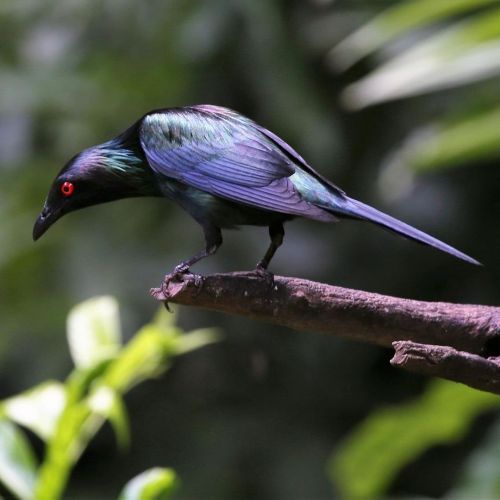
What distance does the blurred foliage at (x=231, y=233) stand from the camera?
4.00 m

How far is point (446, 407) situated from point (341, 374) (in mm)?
1153

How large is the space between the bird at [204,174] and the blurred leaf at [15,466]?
65cm

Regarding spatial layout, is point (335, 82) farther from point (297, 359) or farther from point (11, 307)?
point (11, 307)

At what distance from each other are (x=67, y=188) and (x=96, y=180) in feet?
0.16

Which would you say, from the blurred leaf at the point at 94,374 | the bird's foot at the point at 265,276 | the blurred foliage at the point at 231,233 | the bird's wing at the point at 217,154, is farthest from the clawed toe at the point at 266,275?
the blurred foliage at the point at 231,233

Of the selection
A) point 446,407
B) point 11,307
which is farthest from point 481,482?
point 11,307

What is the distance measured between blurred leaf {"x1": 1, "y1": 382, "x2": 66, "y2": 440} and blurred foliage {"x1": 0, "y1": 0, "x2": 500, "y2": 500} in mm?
1666

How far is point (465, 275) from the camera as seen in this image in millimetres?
4211

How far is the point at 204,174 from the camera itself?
1.54 m

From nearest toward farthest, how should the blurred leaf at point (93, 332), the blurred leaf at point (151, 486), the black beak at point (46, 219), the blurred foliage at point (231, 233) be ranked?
the black beak at point (46, 219), the blurred leaf at point (151, 486), the blurred leaf at point (93, 332), the blurred foliage at point (231, 233)

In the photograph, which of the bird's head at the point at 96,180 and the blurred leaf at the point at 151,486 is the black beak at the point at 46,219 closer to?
the bird's head at the point at 96,180

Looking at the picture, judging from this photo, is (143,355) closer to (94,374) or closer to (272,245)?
(94,374)

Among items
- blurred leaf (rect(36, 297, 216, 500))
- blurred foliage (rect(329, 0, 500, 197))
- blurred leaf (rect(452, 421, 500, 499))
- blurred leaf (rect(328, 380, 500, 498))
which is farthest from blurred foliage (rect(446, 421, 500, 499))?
blurred leaf (rect(36, 297, 216, 500))

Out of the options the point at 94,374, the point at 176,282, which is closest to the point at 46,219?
the point at 176,282
